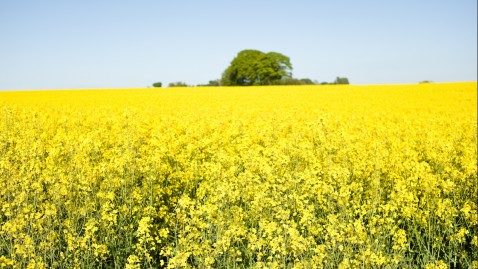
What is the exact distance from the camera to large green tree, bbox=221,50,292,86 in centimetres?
→ 8112

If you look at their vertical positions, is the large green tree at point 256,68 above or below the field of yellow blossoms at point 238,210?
above

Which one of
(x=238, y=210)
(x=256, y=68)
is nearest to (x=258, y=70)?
(x=256, y=68)

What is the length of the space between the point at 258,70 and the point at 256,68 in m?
1.49

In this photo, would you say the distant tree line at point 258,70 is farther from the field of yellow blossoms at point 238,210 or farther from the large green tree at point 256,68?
the field of yellow blossoms at point 238,210

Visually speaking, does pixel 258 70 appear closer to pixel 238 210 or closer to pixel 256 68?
pixel 256 68

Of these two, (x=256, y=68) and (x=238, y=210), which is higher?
(x=256, y=68)

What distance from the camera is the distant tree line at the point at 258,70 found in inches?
3196

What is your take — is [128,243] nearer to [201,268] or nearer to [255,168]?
[201,268]

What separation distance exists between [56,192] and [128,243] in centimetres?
132

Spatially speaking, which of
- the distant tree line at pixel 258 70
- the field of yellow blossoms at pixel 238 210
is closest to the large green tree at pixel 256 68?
the distant tree line at pixel 258 70

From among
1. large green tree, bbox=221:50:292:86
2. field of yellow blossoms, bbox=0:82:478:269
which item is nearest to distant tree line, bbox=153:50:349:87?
large green tree, bbox=221:50:292:86

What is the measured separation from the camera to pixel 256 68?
3214 inches

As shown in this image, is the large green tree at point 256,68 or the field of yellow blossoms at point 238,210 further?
the large green tree at point 256,68

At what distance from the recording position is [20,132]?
1095 centimetres
